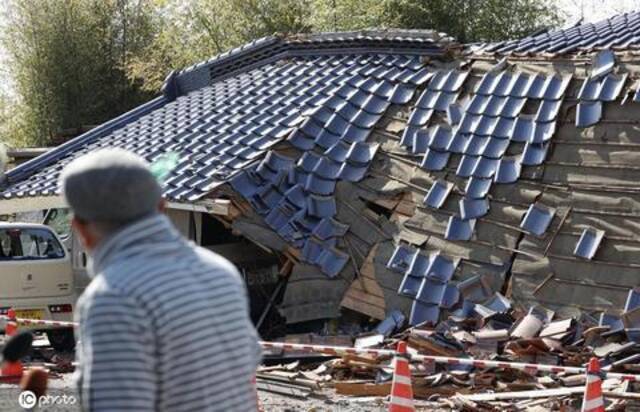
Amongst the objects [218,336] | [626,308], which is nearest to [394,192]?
[626,308]

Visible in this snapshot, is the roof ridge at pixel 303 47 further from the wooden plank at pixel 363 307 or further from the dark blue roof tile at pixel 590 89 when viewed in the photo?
the wooden plank at pixel 363 307

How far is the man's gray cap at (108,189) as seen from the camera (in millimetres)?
3627

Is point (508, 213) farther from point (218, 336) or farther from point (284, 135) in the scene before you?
point (218, 336)

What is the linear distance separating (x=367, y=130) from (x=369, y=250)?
1.85 meters

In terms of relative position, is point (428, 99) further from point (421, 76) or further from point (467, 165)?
point (467, 165)

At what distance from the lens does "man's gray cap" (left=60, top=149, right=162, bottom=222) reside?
3627 millimetres

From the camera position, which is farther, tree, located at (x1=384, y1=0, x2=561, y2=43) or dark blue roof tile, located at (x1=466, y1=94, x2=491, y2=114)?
tree, located at (x1=384, y1=0, x2=561, y2=43)

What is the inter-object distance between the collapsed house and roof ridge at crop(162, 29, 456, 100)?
47 mm

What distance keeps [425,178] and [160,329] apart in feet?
39.6

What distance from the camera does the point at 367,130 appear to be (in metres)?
16.5

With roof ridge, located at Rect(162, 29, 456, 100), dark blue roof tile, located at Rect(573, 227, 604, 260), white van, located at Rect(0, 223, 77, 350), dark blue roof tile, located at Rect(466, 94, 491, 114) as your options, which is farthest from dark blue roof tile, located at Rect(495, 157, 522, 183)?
white van, located at Rect(0, 223, 77, 350)

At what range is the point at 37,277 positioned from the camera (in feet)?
54.2

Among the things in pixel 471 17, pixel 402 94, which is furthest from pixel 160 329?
pixel 471 17

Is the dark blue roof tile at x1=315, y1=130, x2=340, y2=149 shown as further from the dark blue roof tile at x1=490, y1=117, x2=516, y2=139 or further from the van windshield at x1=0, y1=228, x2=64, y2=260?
the van windshield at x1=0, y1=228, x2=64, y2=260
